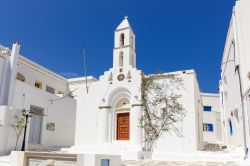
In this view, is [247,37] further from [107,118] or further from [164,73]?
[107,118]

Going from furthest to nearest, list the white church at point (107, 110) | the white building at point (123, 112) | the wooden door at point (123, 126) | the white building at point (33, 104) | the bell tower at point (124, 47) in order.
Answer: the bell tower at point (124, 47) < the wooden door at point (123, 126) < the white building at point (33, 104) < the white church at point (107, 110) < the white building at point (123, 112)

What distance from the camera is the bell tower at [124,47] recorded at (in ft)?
60.4

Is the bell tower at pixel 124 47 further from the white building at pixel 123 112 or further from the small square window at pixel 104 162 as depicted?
the small square window at pixel 104 162

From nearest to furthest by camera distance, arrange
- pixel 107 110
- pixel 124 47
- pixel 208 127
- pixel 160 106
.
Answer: pixel 160 106
pixel 107 110
pixel 124 47
pixel 208 127

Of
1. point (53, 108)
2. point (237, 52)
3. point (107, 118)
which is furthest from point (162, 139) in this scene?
point (53, 108)

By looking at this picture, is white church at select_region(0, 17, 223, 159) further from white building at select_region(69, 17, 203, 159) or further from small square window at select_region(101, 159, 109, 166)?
small square window at select_region(101, 159, 109, 166)

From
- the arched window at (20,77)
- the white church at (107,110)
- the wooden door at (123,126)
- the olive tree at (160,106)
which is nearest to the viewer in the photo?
the white church at (107,110)

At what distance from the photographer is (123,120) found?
17688 millimetres

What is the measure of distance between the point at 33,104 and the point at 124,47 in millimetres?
9249

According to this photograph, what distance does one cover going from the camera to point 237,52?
13562 mm

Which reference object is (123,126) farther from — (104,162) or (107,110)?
(104,162)

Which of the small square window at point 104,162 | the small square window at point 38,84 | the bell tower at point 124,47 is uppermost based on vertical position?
the bell tower at point 124,47

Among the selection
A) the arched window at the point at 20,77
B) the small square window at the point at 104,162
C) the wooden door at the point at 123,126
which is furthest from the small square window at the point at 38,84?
the small square window at the point at 104,162

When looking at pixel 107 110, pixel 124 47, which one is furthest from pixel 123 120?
pixel 124 47
